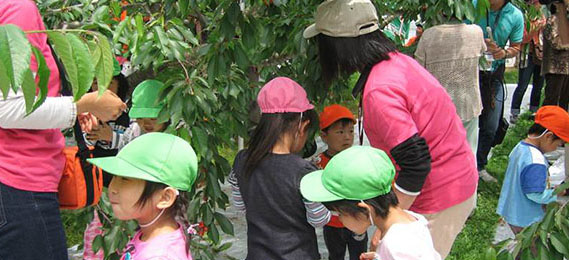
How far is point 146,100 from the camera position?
→ 9.30ft

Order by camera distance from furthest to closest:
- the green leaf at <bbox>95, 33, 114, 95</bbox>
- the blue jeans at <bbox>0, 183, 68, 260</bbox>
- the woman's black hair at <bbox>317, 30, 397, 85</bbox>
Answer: the woman's black hair at <bbox>317, 30, 397, 85</bbox> → the blue jeans at <bbox>0, 183, 68, 260</bbox> → the green leaf at <bbox>95, 33, 114, 95</bbox>

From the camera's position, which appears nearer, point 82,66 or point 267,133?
point 82,66

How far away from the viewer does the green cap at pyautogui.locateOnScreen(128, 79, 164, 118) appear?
282cm

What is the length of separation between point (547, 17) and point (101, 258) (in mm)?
4483

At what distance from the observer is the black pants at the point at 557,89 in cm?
611

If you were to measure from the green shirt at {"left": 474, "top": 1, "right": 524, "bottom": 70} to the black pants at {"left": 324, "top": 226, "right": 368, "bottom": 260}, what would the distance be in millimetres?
2134

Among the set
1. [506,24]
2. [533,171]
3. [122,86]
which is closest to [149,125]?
[122,86]

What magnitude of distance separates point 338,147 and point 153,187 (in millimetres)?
1717

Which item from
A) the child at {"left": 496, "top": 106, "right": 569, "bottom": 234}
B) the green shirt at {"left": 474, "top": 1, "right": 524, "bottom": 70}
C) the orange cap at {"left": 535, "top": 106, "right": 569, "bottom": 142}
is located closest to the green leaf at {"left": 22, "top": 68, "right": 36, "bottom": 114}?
the child at {"left": 496, "top": 106, "right": 569, "bottom": 234}

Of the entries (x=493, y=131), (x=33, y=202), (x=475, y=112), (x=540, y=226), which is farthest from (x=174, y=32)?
(x=493, y=131)

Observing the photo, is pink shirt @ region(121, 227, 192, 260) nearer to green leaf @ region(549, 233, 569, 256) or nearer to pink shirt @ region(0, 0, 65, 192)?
pink shirt @ region(0, 0, 65, 192)

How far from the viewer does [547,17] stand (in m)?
6.09

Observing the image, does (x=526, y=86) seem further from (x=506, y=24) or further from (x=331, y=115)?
(x=331, y=115)

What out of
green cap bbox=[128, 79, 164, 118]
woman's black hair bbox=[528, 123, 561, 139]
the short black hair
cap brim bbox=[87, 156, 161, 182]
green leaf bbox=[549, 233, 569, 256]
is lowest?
woman's black hair bbox=[528, 123, 561, 139]
